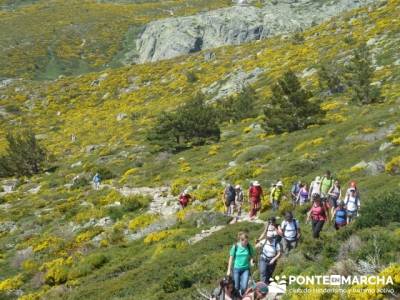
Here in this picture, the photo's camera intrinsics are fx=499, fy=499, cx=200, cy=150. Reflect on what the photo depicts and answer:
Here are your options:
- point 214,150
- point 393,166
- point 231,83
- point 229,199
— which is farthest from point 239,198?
point 231,83

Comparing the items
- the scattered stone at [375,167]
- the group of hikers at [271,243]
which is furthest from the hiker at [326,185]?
the scattered stone at [375,167]

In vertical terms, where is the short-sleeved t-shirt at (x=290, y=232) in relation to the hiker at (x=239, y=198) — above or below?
above

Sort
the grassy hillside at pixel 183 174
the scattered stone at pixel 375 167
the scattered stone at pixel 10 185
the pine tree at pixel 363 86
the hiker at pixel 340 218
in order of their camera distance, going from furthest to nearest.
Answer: the scattered stone at pixel 10 185, the pine tree at pixel 363 86, the scattered stone at pixel 375 167, the grassy hillside at pixel 183 174, the hiker at pixel 340 218

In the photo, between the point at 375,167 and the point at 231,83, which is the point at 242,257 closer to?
the point at 375,167

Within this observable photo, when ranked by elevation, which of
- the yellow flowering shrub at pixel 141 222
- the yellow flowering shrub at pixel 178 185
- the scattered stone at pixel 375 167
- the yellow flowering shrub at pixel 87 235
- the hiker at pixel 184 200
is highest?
the scattered stone at pixel 375 167

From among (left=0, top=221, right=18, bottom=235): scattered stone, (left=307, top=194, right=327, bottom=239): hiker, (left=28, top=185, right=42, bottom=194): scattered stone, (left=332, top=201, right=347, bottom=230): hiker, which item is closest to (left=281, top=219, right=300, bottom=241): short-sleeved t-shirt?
(left=307, top=194, right=327, bottom=239): hiker

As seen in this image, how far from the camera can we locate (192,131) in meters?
40.6

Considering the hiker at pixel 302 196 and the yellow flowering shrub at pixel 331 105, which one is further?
the yellow flowering shrub at pixel 331 105

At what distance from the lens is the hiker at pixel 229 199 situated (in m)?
20.0

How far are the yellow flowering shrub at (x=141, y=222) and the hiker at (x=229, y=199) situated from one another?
149 inches

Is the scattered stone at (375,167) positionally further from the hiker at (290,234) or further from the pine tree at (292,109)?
the pine tree at (292,109)

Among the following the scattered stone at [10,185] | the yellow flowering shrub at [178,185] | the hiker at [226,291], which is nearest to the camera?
the hiker at [226,291]

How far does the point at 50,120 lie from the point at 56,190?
127ft

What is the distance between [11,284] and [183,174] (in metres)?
14.6
